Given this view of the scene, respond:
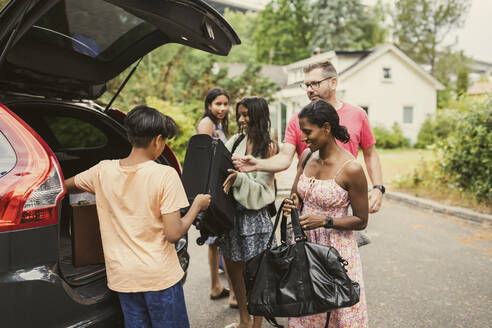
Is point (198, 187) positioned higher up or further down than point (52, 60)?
further down

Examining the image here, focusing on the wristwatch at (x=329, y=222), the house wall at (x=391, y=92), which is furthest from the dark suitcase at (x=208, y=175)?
the house wall at (x=391, y=92)

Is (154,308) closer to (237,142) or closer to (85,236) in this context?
(85,236)

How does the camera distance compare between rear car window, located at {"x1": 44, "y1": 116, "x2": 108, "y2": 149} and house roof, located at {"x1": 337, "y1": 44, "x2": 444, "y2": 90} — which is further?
house roof, located at {"x1": 337, "y1": 44, "x2": 444, "y2": 90}

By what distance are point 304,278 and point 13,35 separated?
1.78 metres

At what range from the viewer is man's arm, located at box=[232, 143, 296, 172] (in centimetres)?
279

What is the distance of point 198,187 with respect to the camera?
8.41 ft

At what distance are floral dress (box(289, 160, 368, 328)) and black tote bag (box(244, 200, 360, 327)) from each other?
0.30 meters

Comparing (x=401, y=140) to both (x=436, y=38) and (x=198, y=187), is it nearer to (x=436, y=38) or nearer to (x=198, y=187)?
(x=436, y=38)

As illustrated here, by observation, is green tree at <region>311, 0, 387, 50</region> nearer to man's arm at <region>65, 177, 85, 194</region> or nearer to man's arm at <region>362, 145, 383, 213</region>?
man's arm at <region>362, 145, 383, 213</region>

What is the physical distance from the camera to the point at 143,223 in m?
2.04

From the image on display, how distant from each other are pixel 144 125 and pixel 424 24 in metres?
43.5

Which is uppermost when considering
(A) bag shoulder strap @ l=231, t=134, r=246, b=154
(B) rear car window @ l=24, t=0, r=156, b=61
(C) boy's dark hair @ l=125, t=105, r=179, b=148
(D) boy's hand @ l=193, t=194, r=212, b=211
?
(B) rear car window @ l=24, t=0, r=156, b=61

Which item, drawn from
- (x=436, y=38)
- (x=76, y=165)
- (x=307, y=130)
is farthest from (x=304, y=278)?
(x=436, y=38)

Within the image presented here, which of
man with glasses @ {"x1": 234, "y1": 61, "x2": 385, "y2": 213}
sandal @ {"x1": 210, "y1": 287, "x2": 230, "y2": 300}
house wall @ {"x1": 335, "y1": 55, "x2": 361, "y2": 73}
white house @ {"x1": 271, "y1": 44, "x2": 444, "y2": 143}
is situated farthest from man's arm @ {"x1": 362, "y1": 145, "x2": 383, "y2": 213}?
house wall @ {"x1": 335, "y1": 55, "x2": 361, "y2": 73}
